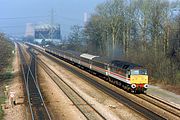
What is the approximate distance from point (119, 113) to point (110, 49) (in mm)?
47683

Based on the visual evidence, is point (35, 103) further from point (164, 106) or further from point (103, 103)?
point (164, 106)

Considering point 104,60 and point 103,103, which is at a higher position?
point 104,60

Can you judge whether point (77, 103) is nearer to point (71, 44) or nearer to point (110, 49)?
point (110, 49)

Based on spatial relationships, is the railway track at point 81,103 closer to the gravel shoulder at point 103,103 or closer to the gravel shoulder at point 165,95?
the gravel shoulder at point 103,103

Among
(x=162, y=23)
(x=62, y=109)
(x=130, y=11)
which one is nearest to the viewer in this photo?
(x=62, y=109)

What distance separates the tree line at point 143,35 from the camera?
140ft

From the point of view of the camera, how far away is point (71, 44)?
110 metres

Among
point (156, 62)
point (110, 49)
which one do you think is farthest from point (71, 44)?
point (156, 62)

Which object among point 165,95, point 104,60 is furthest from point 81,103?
point 104,60

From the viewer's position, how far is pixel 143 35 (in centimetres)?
5881

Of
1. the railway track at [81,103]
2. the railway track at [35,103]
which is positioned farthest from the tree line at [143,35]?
the railway track at [35,103]

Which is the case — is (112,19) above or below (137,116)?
above

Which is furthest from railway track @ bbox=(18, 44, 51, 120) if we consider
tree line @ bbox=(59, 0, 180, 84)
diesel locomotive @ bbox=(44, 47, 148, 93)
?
tree line @ bbox=(59, 0, 180, 84)

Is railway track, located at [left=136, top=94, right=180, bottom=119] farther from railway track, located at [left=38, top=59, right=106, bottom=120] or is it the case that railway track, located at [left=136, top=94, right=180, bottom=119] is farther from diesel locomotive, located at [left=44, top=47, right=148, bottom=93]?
railway track, located at [left=38, top=59, right=106, bottom=120]
